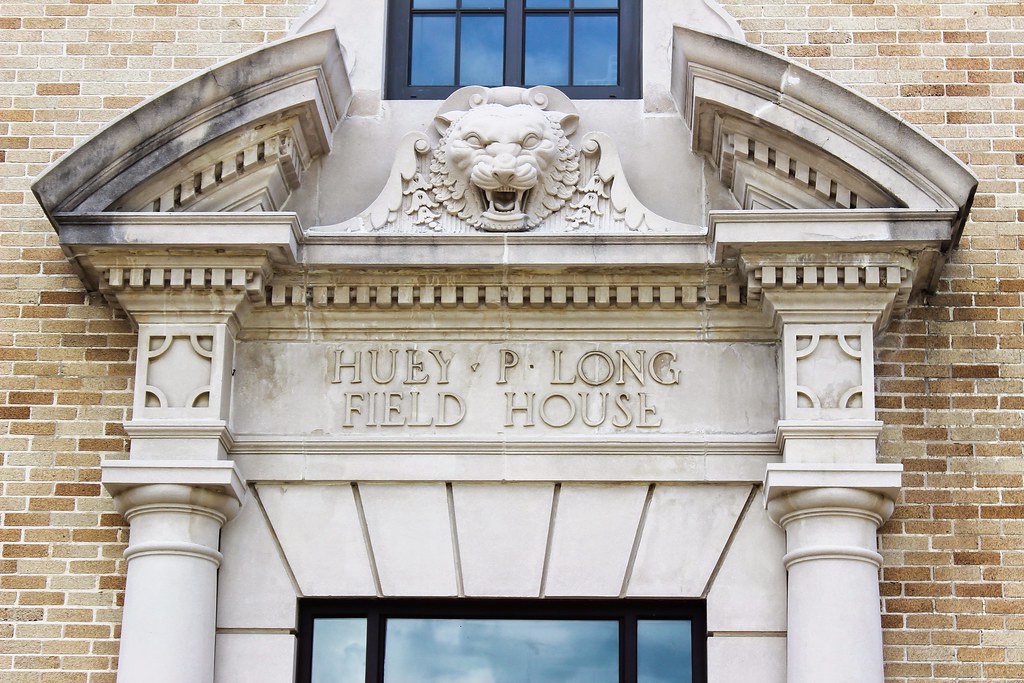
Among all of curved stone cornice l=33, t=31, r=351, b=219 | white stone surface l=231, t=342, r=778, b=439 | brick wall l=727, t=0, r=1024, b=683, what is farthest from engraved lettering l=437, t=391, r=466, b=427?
brick wall l=727, t=0, r=1024, b=683

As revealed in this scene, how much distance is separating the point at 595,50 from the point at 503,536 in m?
2.86

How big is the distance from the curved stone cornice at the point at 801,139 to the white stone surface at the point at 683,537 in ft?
4.99

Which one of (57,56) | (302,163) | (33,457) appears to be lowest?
(33,457)

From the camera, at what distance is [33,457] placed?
9984 millimetres

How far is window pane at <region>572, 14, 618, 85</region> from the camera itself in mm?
10867

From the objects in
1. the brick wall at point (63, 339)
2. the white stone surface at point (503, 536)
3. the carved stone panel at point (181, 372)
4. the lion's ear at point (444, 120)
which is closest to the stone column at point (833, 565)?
the white stone surface at point (503, 536)

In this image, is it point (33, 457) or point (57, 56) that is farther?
point (57, 56)

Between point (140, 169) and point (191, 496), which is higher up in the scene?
point (140, 169)

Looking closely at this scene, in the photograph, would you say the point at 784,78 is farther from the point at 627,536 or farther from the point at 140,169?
the point at 140,169

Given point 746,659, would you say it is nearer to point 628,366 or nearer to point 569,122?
point 628,366

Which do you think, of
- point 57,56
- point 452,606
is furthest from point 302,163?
point 452,606

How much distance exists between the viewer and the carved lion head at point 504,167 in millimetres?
10086

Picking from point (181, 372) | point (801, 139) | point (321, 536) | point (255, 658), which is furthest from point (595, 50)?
point (255, 658)

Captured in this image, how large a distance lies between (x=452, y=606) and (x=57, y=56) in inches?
146
